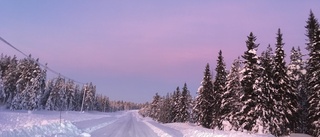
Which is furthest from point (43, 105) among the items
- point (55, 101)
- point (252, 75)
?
point (252, 75)

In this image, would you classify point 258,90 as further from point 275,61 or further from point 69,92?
point 69,92

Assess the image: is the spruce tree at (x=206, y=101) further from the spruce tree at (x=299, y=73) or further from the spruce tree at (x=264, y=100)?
the spruce tree at (x=264, y=100)

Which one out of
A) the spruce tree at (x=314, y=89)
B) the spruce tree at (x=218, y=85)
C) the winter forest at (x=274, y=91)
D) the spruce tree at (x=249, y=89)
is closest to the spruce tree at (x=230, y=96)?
the winter forest at (x=274, y=91)

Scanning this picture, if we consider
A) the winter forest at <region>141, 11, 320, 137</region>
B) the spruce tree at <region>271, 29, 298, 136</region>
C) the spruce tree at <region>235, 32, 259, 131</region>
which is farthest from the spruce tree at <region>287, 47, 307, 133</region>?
the spruce tree at <region>235, 32, 259, 131</region>

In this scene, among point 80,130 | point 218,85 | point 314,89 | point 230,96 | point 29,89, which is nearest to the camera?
point 80,130

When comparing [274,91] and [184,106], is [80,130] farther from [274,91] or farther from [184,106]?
[184,106]

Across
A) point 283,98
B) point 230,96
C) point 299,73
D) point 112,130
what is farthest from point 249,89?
point 112,130

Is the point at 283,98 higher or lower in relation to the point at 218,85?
lower

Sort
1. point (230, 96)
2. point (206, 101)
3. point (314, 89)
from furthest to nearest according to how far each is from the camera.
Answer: point (206, 101)
point (230, 96)
point (314, 89)

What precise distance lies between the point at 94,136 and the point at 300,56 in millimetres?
35785

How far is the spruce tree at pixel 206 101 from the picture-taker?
59.8 meters

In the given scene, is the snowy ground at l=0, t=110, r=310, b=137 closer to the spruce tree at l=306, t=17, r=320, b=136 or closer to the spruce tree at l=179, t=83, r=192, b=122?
the spruce tree at l=306, t=17, r=320, b=136

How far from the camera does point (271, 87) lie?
3981 centimetres

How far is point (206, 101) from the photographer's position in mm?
59906
